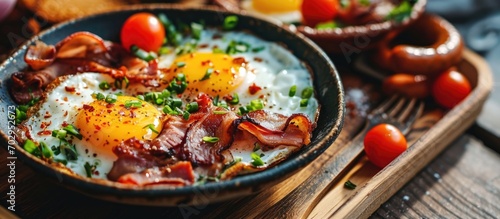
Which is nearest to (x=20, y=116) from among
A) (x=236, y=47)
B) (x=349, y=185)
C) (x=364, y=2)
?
A: (x=236, y=47)

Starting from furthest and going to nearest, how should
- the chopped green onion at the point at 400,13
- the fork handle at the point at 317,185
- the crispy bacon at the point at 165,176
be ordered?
1. the chopped green onion at the point at 400,13
2. the fork handle at the point at 317,185
3. the crispy bacon at the point at 165,176

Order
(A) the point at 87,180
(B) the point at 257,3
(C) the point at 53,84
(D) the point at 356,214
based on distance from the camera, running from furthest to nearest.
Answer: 1. (B) the point at 257,3
2. (C) the point at 53,84
3. (D) the point at 356,214
4. (A) the point at 87,180

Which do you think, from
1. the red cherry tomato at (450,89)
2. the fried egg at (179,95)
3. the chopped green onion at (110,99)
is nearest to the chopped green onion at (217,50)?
the fried egg at (179,95)

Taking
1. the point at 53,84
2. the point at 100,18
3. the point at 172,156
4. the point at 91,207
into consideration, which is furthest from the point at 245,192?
the point at 100,18

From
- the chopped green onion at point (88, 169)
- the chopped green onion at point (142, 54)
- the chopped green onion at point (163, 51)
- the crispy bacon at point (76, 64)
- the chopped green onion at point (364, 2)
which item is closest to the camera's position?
the chopped green onion at point (88, 169)

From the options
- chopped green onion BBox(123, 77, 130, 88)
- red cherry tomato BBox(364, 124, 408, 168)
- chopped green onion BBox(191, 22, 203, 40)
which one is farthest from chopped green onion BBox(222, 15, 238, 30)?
red cherry tomato BBox(364, 124, 408, 168)

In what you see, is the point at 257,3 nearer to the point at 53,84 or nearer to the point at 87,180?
the point at 53,84

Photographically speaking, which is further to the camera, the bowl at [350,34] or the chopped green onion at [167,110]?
the bowl at [350,34]

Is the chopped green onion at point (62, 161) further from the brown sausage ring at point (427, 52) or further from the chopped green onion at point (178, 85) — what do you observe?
the brown sausage ring at point (427, 52)
